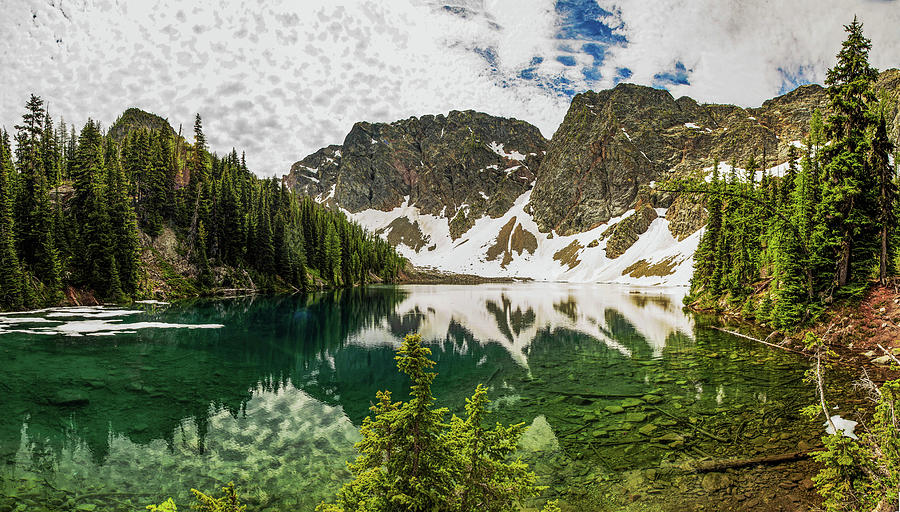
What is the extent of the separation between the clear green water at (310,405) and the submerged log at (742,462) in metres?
0.45

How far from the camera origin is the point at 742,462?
10.4 meters

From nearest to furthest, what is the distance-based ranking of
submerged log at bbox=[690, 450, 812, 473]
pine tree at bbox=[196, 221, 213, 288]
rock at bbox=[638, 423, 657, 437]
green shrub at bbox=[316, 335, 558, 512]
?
green shrub at bbox=[316, 335, 558, 512] < submerged log at bbox=[690, 450, 812, 473] < rock at bbox=[638, 423, 657, 437] < pine tree at bbox=[196, 221, 213, 288]

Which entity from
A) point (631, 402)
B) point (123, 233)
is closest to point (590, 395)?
point (631, 402)

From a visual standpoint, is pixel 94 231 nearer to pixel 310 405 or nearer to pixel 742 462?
pixel 310 405

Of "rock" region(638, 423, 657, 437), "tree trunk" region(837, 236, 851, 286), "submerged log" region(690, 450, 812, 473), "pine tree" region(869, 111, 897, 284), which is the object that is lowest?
"rock" region(638, 423, 657, 437)

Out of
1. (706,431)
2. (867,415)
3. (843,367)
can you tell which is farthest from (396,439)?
(843,367)

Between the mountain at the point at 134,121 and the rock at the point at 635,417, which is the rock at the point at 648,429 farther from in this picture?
the mountain at the point at 134,121

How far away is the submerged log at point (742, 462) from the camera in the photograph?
33.9 feet

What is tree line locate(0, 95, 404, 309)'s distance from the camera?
135ft

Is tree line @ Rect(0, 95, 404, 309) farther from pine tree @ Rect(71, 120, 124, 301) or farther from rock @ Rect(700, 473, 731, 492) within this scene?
rock @ Rect(700, 473, 731, 492)

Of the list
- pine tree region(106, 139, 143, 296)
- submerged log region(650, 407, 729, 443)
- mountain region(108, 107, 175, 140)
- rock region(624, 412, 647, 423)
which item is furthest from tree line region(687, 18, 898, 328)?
mountain region(108, 107, 175, 140)

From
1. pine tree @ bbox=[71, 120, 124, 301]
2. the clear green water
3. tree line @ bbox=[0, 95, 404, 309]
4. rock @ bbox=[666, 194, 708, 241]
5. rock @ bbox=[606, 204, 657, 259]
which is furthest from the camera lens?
rock @ bbox=[606, 204, 657, 259]

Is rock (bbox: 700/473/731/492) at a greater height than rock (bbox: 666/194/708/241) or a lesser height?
lesser

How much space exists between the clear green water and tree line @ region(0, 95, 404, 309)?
43.5 feet
